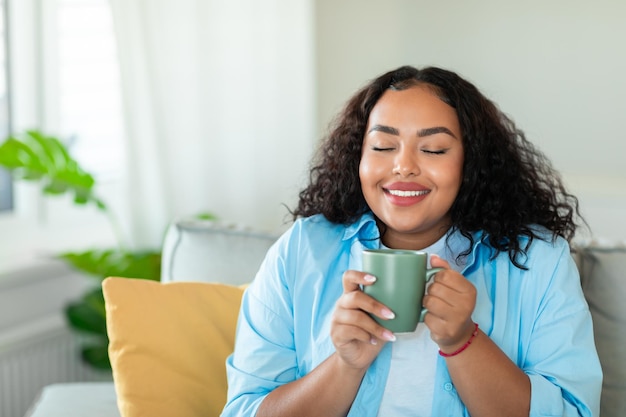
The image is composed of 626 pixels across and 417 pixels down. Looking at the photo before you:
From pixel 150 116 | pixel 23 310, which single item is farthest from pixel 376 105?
pixel 23 310

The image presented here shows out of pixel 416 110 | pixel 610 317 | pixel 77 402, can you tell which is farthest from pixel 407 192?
pixel 77 402

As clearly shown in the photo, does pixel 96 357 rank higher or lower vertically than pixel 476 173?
lower

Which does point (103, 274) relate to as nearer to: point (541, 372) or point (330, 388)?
point (330, 388)

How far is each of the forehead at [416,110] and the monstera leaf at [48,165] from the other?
1283 mm

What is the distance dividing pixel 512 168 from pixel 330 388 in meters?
0.50

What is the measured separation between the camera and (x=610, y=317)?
1551 millimetres

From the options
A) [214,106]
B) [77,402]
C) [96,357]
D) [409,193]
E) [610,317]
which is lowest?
[96,357]

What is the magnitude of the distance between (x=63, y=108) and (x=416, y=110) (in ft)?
5.98

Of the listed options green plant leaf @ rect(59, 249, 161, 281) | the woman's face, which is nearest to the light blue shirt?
the woman's face

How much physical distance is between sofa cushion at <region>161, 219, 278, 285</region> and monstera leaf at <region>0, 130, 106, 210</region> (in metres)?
0.64

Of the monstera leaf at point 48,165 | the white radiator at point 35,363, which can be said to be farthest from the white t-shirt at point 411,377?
the white radiator at point 35,363

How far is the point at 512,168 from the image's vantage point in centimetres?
150

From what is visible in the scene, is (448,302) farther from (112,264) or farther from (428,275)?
(112,264)

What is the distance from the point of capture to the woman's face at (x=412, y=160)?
53.5 inches
